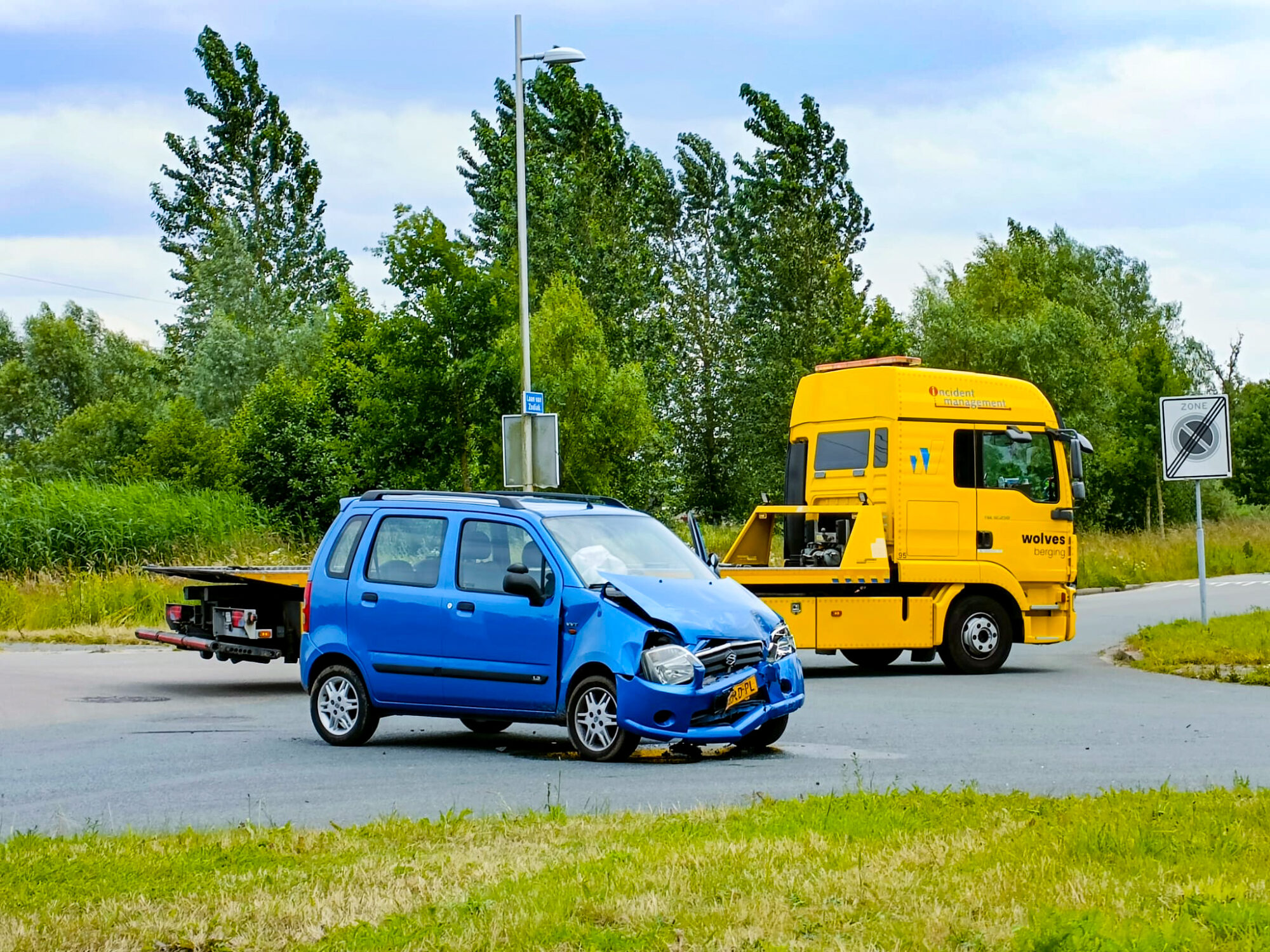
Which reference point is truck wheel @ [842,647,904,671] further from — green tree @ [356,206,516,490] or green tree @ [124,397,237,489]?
green tree @ [124,397,237,489]

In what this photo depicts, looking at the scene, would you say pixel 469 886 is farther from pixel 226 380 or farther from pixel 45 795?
pixel 226 380

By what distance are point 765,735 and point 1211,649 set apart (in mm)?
9173

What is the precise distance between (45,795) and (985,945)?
20.8ft

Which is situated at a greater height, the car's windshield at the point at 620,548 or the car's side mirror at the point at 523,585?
the car's windshield at the point at 620,548

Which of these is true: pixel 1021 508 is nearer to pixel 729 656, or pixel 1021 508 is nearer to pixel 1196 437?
pixel 1196 437

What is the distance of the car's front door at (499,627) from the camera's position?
37.2ft

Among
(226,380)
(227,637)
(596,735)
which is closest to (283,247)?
(226,380)

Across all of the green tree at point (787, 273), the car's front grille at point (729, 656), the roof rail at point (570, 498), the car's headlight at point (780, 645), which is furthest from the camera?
the green tree at point (787, 273)

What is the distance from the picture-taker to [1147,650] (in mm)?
19344

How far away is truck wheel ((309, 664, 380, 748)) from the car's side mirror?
1578mm

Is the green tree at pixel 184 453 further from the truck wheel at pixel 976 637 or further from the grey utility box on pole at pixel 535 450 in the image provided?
the truck wheel at pixel 976 637

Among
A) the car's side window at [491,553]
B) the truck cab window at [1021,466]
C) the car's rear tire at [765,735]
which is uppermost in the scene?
the truck cab window at [1021,466]

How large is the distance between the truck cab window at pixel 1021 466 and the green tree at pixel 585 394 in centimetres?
2084

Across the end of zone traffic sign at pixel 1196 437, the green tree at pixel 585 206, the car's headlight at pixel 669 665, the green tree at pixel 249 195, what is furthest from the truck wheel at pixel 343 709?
the green tree at pixel 249 195
